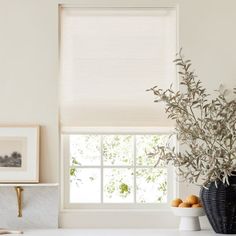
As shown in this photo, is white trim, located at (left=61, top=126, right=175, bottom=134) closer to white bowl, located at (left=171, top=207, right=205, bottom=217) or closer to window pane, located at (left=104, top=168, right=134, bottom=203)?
window pane, located at (left=104, top=168, right=134, bottom=203)

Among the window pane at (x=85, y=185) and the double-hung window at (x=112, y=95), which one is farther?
the window pane at (x=85, y=185)

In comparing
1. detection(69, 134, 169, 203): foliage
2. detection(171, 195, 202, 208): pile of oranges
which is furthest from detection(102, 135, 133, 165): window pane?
detection(171, 195, 202, 208): pile of oranges

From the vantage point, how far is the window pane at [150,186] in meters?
4.61

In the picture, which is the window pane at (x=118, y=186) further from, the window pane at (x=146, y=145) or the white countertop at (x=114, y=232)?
the white countertop at (x=114, y=232)

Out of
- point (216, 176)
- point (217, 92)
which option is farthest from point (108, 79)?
point (216, 176)

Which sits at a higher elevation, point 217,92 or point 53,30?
point 53,30

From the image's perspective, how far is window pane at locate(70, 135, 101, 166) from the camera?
15.1 ft

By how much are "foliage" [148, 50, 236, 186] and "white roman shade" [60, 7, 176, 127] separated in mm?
148

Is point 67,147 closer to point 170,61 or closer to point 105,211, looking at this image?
point 105,211

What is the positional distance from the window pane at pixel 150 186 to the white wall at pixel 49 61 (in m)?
0.18

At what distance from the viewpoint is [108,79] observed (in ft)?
14.7

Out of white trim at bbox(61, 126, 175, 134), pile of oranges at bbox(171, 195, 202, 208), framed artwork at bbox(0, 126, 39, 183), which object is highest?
white trim at bbox(61, 126, 175, 134)

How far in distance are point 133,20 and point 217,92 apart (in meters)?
0.79

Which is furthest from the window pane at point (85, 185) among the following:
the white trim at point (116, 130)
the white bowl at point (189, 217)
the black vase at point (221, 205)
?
the black vase at point (221, 205)
